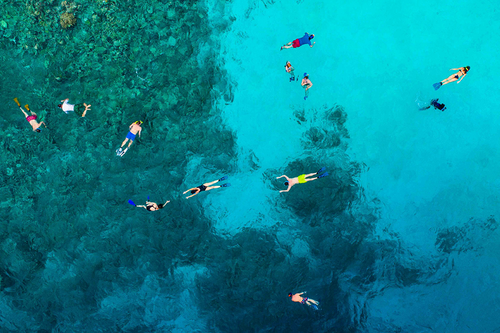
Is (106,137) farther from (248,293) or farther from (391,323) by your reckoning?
(391,323)

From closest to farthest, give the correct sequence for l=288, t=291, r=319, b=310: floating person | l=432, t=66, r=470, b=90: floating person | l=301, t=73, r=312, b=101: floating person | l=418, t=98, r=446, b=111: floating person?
l=432, t=66, r=470, b=90: floating person
l=418, t=98, r=446, b=111: floating person
l=301, t=73, r=312, b=101: floating person
l=288, t=291, r=319, b=310: floating person

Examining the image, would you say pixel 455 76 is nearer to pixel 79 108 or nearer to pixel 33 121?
pixel 79 108

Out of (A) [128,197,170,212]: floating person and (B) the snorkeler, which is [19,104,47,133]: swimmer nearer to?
(A) [128,197,170,212]: floating person

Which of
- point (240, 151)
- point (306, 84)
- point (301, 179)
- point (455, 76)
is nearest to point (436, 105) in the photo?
point (455, 76)

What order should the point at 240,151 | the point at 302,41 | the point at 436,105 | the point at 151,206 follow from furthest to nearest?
the point at 240,151 < the point at 151,206 < the point at 436,105 < the point at 302,41

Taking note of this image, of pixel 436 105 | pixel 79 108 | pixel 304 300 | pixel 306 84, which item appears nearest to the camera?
pixel 436 105

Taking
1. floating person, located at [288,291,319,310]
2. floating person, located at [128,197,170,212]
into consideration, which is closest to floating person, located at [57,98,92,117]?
floating person, located at [128,197,170,212]

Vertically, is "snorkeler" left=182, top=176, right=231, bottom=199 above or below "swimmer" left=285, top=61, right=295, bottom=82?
below

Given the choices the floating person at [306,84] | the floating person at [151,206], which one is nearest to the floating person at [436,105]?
the floating person at [306,84]

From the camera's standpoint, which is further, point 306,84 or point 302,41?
point 306,84

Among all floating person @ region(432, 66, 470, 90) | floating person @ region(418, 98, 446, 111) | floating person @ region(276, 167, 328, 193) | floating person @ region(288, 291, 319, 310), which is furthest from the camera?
floating person @ region(288, 291, 319, 310)
